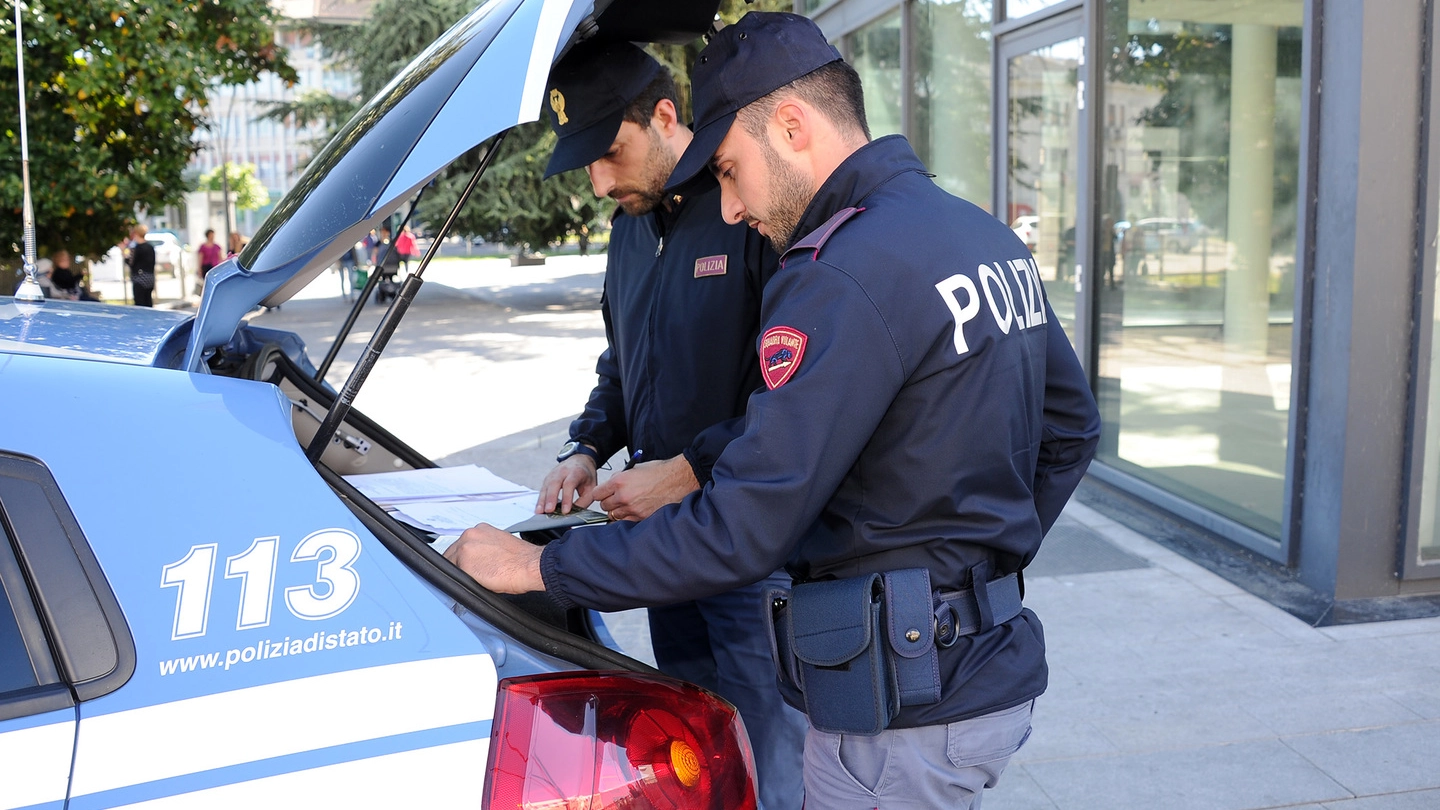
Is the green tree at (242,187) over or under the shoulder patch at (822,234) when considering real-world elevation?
over

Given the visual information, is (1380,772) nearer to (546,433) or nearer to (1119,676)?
(1119,676)

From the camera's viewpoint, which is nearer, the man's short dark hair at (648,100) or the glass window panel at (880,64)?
the man's short dark hair at (648,100)

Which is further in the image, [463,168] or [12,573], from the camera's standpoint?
[463,168]

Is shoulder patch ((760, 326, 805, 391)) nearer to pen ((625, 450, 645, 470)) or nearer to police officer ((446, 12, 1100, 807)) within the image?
police officer ((446, 12, 1100, 807))

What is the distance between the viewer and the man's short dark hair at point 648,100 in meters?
2.43

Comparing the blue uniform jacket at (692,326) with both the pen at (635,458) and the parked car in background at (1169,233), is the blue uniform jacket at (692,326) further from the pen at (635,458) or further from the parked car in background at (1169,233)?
the parked car in background at (1169,233)

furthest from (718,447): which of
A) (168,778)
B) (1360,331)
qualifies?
(1360,331)

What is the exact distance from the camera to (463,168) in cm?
2192

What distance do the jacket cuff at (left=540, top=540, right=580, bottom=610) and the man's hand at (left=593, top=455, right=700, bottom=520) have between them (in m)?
0.55

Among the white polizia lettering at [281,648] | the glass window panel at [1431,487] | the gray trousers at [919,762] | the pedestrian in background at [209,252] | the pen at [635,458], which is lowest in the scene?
the glass window panel at [1431,487]

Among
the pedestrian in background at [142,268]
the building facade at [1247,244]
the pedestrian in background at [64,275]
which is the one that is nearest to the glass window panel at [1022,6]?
the building facade at [1247,244]

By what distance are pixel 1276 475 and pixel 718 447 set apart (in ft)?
12.9

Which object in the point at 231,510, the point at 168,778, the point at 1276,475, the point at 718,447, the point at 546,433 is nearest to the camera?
the point at 168,778

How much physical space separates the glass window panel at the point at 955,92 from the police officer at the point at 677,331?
5.94 m
